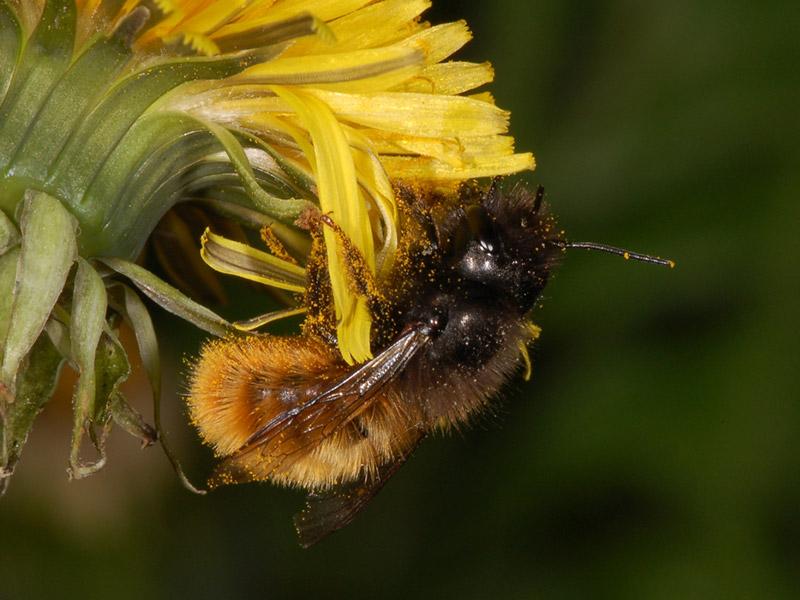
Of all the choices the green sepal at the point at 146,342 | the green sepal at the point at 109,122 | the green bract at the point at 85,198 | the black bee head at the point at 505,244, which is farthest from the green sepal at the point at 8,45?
the black bee head at the point at 505,244

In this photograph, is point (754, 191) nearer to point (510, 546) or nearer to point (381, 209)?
point (510, 546)

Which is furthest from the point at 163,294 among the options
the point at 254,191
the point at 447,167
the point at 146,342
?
the point at 447,167

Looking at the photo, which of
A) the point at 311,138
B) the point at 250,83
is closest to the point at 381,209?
the point at 311,138

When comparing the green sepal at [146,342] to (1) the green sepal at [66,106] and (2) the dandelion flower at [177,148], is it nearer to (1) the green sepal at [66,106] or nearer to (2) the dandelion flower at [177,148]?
(2) the dandelion flower at [177,148]

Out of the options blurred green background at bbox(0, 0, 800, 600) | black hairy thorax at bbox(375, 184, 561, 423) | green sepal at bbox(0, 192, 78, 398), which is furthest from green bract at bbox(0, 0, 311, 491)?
blurred green background at bbox(0, 0, 800, 600)

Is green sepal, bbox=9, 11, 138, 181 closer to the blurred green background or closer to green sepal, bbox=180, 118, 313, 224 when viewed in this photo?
green sepal, bbox=180, 118, 313, 224
